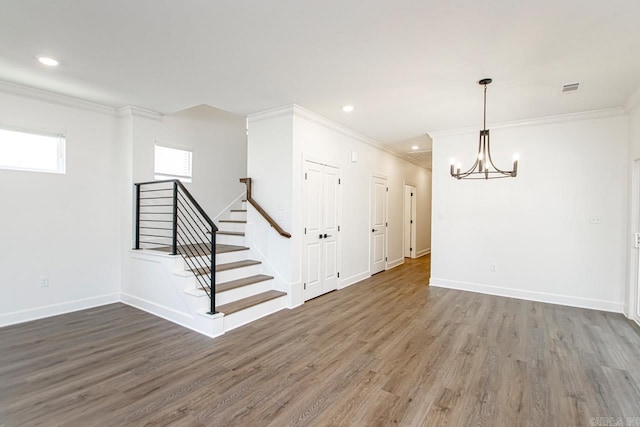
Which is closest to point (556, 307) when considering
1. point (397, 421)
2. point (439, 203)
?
point (439, 203)

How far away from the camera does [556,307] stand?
4.44 metres

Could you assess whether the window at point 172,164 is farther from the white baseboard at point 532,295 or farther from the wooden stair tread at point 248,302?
the white baseboard at point 532,295

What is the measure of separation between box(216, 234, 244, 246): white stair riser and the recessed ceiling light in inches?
113

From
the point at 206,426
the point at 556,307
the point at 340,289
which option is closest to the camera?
the point at 206,426

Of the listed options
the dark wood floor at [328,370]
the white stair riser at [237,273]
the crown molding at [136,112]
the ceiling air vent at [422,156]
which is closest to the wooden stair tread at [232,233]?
the white stair riser at [237,273]

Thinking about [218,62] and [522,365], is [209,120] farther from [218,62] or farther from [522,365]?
[522,365]

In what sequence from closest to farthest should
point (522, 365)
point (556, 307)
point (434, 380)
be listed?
1. point (434, 380)
2. point (522, 365)
3. point (556, 307)

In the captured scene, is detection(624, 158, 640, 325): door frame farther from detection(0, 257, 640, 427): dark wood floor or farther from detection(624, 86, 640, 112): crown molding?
detection(624, 86, 640, 112): crown molding

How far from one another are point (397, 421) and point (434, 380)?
0.65 meters

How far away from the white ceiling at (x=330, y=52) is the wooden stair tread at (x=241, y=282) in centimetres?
234

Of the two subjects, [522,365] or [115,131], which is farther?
[115,131]

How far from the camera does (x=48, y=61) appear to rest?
298 cm

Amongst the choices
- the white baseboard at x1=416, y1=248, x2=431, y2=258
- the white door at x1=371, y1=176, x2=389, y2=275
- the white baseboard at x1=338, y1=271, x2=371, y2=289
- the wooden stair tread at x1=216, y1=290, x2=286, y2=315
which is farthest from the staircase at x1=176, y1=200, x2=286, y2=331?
the white baseboard at x1=416, y1=248, x2=431, y2=258

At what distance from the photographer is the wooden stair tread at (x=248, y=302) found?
3533 mm
